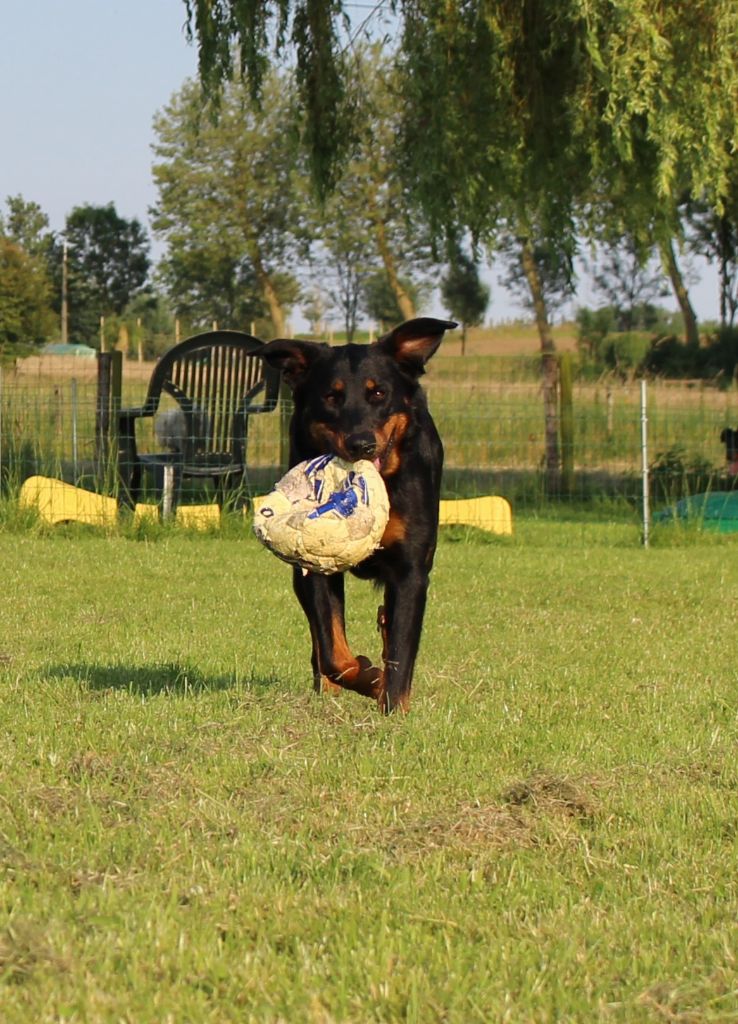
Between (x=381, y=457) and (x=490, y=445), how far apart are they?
41.3ft

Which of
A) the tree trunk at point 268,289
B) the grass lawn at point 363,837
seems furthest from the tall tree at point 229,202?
the grass lawn at point 363,837

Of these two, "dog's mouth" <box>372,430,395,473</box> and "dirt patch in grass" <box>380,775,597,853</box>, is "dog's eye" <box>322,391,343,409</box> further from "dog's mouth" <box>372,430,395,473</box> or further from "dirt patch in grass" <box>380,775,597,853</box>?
"dirt patch in grass" <box>380,775,597,853</box>

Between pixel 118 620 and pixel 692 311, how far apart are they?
99.2ft

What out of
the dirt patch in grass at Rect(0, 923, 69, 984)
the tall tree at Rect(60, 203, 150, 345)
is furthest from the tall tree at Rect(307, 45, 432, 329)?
the tall tree at Rect(60, 203, 150, 345)

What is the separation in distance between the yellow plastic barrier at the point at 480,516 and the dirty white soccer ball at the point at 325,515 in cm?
889

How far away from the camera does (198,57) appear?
1622 cm

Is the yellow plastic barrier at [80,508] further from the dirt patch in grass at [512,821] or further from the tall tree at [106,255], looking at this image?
the tall tree at [106,255]

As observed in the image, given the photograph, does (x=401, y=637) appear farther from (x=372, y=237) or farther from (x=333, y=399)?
(x=372, y=237)

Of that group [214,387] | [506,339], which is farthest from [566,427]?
[506,339]

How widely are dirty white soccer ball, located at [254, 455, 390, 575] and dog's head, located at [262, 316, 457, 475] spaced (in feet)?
0.49

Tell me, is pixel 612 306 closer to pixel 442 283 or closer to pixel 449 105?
pixel 442 283

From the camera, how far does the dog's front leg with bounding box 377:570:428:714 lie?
18.1 feet

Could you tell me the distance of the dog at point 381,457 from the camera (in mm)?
5539

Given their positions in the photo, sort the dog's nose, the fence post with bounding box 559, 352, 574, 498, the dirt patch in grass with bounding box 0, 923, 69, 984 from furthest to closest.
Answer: the fence post with bounding box 559, 352, 574, 498, the dog's nose, the dirt patch in grass with bounding box 0, 923, 69, 984
